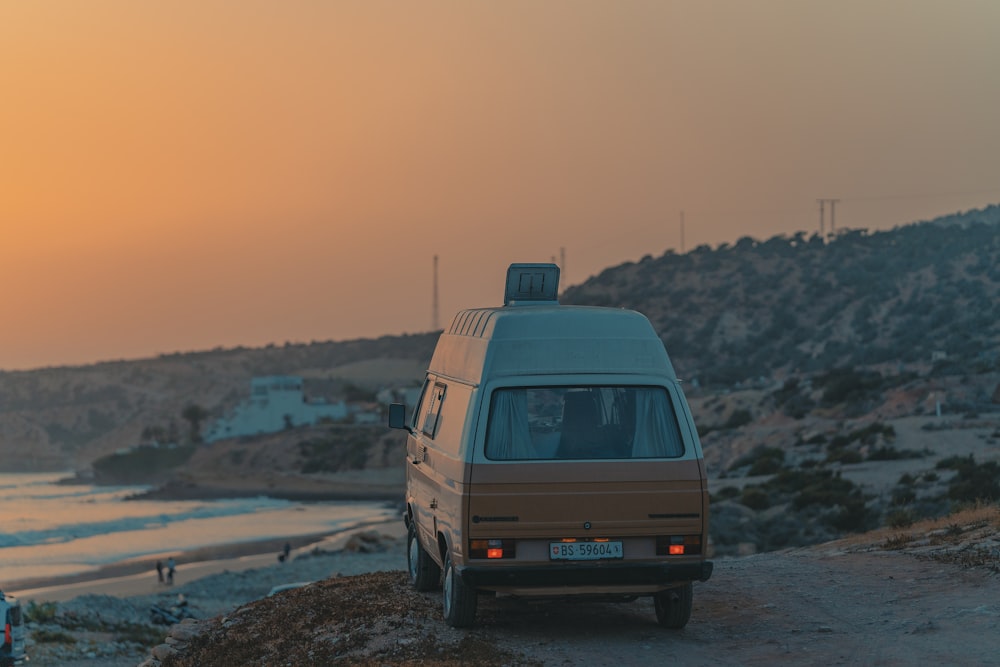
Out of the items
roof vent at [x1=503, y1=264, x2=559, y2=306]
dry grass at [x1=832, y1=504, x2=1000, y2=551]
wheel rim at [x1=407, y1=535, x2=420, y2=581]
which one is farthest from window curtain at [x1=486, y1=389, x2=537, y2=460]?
dry grass at [x1=832, y1=504, x2=1000, y2=551]

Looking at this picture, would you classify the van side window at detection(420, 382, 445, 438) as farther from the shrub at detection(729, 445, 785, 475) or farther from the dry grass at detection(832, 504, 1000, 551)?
the shrub at detection(729, 445, 785, 475)

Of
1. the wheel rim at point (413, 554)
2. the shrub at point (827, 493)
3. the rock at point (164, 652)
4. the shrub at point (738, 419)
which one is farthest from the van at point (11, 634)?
the shrub at point (738, 419)

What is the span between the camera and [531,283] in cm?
1245

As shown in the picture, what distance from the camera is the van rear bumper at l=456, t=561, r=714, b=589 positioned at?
9.29 metres

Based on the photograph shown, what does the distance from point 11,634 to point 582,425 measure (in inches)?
296

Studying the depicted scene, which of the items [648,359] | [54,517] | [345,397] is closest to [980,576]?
[648,359]

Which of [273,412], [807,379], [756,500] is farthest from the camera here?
[273,412]

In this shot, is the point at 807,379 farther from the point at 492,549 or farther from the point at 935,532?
the point at 492,549

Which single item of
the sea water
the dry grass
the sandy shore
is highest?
the dry grass

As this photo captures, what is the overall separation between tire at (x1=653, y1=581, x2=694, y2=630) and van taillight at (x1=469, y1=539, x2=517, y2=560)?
1.46 meters

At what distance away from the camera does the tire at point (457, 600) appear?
990 centimetres

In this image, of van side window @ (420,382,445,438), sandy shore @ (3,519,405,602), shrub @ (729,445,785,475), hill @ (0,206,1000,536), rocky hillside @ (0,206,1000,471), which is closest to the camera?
van side window @ (420,382,445,438)

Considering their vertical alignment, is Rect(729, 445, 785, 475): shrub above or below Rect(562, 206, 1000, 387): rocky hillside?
below

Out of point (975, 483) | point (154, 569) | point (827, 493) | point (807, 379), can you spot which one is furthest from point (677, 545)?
point (807, 379)
